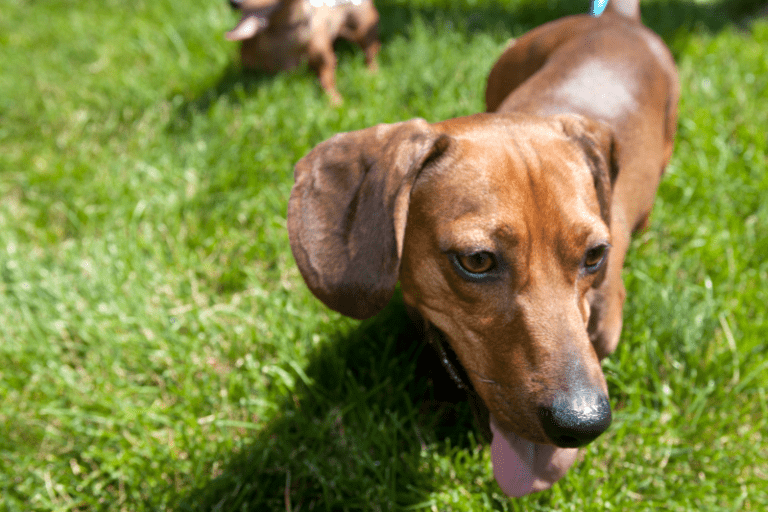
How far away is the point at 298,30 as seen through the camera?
4.68 metres

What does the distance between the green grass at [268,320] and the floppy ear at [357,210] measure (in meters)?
0.80

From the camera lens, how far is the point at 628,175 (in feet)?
9.41

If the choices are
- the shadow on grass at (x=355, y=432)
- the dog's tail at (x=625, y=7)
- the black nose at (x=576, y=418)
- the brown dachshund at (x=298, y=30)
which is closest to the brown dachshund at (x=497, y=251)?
the black nose at (x=576, y=418)

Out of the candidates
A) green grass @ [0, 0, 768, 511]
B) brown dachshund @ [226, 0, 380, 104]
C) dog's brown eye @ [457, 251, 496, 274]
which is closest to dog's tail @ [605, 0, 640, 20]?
green grass @ [0, 0, 768, 511]

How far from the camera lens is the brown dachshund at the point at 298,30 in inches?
182

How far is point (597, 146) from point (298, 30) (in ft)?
9.91

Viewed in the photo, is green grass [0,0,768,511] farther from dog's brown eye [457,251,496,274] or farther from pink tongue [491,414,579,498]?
dog's brown eye [457,251,496,274]

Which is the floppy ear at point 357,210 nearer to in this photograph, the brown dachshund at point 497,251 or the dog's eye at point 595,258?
the brown dachshund at point 497,251

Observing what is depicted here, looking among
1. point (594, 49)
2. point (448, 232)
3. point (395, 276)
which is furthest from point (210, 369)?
point (594, 49)

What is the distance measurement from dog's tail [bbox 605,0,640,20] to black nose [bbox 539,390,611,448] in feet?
9.15

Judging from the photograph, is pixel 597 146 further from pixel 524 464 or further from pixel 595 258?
pixel 524 464

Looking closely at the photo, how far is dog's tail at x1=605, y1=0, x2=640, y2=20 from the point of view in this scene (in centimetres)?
377

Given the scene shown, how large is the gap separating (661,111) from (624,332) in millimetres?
1193

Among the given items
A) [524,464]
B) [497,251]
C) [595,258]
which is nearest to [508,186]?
[497,251]
